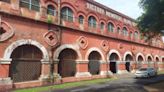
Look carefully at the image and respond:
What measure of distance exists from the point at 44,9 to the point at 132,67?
860 inches

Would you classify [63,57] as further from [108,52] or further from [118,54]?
[118,54]

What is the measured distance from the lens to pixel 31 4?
1891 centimetres

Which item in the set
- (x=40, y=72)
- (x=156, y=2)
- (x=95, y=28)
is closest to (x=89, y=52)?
(x=95, y=28)

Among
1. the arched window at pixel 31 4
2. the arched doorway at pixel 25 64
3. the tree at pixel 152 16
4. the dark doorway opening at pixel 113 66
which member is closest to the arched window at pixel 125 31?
the dark doorway opening at pixel 113 66

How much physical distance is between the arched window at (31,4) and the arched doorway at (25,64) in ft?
12.4

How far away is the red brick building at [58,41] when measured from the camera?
1675 centimetres

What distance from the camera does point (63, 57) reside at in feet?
72.1

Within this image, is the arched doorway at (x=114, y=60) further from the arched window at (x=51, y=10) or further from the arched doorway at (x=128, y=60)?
the arched window at (x=51, y=10)

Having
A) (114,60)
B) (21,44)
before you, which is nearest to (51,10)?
(21,44)

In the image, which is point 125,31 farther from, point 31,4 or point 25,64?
point 25,64

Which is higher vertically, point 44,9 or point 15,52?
point 44,9

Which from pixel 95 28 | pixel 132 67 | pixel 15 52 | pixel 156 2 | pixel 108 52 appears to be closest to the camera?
pixel 156 2

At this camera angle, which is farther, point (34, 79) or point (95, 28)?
point (95, 28)

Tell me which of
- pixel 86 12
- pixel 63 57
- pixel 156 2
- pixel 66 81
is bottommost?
pixel 66 81
